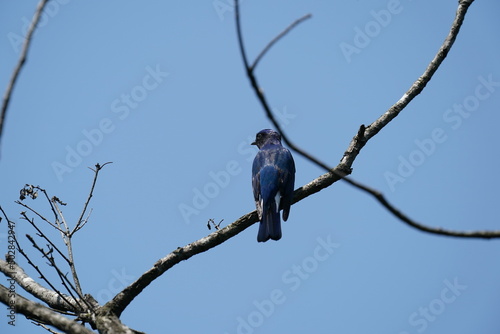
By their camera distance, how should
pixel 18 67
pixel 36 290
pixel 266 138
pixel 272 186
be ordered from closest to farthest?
pixel 18 67 < pixel 36 290 < pixel 272 186 < pixel 266 138

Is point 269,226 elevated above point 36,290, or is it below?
below

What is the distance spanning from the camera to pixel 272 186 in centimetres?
622

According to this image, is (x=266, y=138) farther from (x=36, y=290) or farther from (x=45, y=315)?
(x=45, y=315)

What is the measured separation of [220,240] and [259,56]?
9.51 feet

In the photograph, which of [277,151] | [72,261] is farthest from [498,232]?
[277,151]

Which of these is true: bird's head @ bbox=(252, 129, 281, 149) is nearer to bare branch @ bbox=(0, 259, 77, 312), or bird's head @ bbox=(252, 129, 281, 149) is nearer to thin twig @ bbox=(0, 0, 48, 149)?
bare branch @ bbox=(0, 259, 77, 312)

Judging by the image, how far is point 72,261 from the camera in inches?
171

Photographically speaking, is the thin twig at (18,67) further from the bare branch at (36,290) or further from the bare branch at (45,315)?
the bare branch at (36,290)

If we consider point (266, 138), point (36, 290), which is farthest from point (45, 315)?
point (266, 138)

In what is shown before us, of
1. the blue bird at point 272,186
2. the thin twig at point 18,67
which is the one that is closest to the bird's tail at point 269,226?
the blue bird at point 272,186

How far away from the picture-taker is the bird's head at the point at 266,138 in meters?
7.70

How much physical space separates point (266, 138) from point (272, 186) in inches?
69.4

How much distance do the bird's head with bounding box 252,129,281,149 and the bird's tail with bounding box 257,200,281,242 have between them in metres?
1.91

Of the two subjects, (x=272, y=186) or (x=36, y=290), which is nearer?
(x=36, y=290)
